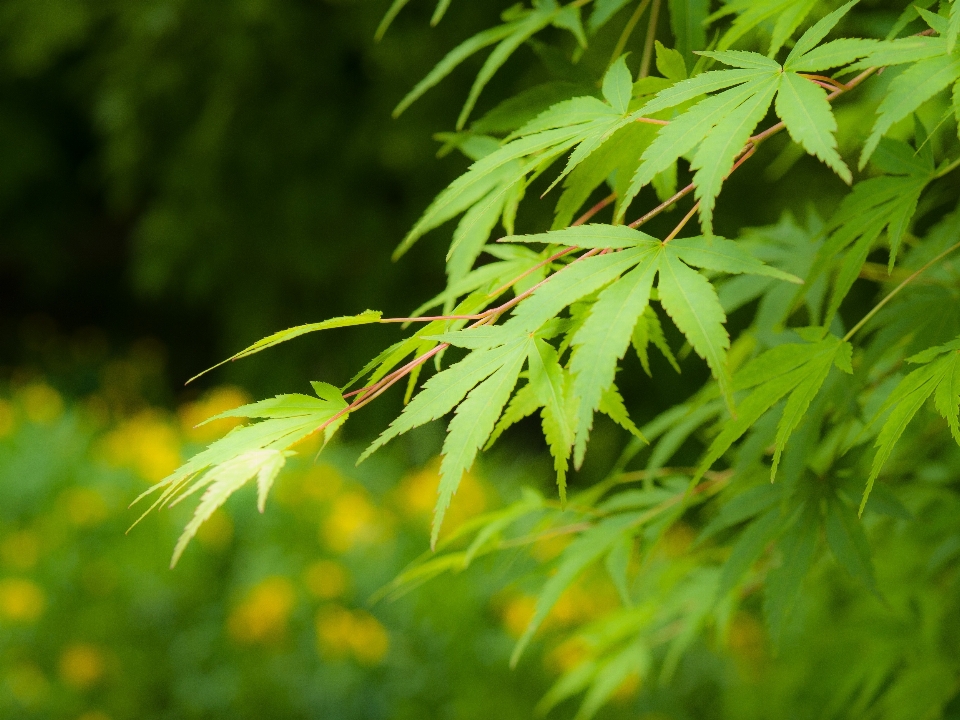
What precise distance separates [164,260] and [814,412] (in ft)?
10.1

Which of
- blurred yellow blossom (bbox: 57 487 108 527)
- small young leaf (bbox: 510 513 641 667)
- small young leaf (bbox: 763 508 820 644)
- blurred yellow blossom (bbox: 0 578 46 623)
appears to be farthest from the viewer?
blurred yellow blossom (bbox: 57 487 108 527)

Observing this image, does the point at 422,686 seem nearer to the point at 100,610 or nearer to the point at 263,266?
the point at 100,610

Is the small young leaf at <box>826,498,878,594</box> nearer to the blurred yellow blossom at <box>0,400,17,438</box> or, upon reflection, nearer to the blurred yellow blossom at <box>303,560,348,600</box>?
the blurred yellow blossom at <box>303,560,348,600</box>

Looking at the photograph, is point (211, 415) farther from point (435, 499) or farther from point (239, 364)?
point (239, 364)

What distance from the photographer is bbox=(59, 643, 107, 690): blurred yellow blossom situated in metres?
1.78

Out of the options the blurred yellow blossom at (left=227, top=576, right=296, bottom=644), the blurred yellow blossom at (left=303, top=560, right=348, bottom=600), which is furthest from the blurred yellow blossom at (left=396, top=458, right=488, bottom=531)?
the blurred yellow blossom at (left=227, top=576, right=296, bottom=644)

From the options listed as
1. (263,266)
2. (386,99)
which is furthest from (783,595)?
(263,266)

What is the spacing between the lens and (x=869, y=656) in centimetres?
101

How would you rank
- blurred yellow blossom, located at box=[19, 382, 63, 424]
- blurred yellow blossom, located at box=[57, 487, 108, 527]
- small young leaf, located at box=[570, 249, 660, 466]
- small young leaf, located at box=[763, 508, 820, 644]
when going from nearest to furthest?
1. small young leaf, located at box=[570, 249, 660, 466]
2. small young leaf, located at box=[763, 508, 820, 644]
3. blurred yellow blossom, located at box=[57, 487, 108, 527]
4. blurred yellow blossom, located at box=[19, 382, 63, 424]

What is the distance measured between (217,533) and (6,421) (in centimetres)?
104

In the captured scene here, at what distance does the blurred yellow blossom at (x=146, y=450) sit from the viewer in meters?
2.32

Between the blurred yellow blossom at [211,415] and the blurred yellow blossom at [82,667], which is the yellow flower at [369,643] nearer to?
the blurred yellow blossom at [82,667]

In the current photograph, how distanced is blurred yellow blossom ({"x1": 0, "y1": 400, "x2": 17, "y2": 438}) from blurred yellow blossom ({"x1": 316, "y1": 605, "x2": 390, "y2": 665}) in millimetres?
1363

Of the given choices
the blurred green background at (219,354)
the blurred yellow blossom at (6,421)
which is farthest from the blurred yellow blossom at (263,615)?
the blurred yellow blossom at (6,421)
